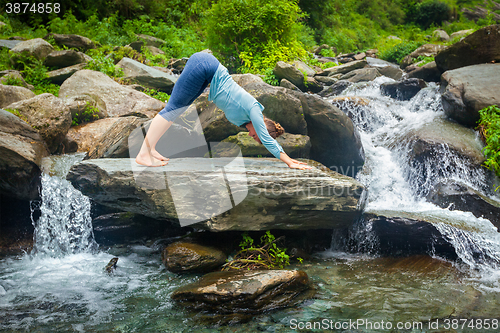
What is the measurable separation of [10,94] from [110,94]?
80.1 inches

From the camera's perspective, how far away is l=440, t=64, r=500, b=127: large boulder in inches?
267

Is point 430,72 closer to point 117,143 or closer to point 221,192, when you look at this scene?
point 221,192

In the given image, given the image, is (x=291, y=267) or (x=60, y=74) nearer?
(x=291, y=267)

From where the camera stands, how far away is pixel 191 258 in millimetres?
4098

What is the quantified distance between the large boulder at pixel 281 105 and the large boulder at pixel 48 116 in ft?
11.7

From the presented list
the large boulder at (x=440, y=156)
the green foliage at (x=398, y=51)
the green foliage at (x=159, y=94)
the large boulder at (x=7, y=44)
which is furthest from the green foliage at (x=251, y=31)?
the green foliage at (x=398, y=51)

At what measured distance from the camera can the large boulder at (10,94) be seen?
273 inches

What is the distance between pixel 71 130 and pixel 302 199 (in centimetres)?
542

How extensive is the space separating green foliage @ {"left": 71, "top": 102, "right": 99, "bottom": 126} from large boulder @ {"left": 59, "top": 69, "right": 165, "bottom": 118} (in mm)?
580

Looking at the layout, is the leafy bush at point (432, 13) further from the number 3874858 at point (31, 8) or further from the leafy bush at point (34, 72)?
the leafy bush at point (34, 72)

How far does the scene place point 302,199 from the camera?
4.08 meters

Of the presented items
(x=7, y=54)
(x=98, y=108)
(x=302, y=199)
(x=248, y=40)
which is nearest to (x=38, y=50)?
(x=7, y=54)

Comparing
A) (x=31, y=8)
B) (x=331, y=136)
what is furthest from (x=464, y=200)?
(x=31, y=8)

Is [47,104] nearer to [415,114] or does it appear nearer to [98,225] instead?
[98,225]
